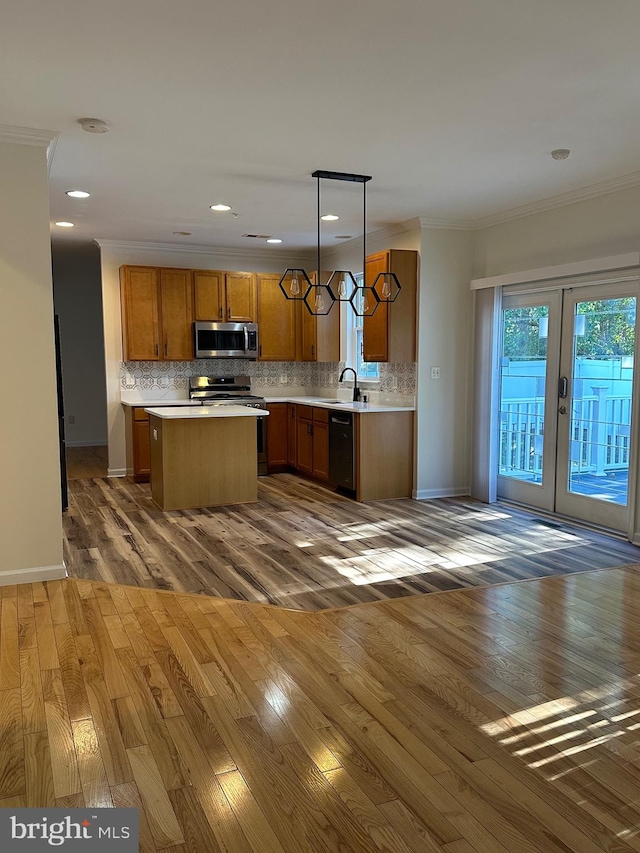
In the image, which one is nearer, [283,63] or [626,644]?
[283,63]

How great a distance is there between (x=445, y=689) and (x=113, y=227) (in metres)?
5.58

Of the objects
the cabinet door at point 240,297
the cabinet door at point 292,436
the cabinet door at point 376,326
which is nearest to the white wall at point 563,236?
the cabinet door at point 376,326

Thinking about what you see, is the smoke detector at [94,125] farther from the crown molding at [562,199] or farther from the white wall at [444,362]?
the crown molding at [562,199]

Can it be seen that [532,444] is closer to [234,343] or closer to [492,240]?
[492,240]

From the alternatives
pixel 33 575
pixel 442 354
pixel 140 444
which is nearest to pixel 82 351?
pixel 140 444

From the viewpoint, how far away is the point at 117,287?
749 cm

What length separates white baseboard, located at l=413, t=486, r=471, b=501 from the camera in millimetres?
6465

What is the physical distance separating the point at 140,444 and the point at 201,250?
7.72 ft

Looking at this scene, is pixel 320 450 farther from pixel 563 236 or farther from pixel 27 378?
pixel 27 378

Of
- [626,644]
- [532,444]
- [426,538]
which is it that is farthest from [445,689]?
[532,444]

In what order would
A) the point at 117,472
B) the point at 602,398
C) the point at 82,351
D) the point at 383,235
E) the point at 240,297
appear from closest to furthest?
the point at 602,398
the point at 383,235
the point at 117,472
the point at 240,297
the point at 82,351

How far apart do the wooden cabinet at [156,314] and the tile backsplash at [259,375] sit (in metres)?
0.31

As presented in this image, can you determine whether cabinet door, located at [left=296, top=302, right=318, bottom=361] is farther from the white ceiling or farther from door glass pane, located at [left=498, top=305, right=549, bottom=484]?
the white ceiling

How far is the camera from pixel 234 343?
25.7 ft
